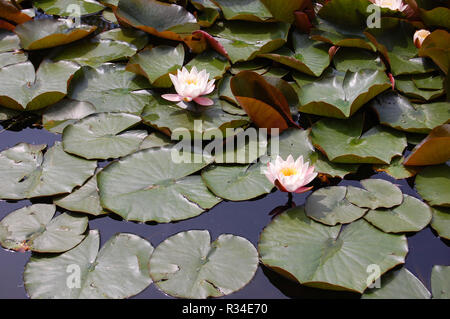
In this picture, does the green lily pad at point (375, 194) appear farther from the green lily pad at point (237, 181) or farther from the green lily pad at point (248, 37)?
the green lily pad at point (248, 37)

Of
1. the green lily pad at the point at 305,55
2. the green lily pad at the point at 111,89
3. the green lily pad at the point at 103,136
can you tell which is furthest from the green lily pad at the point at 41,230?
the green lily pad at the point at 305,55

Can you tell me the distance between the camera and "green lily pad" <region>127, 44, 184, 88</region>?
8.98ft

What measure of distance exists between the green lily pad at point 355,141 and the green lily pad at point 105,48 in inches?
56.2

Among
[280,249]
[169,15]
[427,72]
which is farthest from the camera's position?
[169,15]

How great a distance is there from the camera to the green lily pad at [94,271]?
1.81 m

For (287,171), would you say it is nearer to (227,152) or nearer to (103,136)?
(227,152)

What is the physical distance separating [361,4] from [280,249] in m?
1.87

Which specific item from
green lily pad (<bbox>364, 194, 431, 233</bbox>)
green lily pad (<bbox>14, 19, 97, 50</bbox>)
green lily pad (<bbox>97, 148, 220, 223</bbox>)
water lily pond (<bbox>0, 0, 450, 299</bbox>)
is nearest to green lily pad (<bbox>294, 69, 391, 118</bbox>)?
water lily pond (<bbox>0, 0, 450, 299</bbox>)

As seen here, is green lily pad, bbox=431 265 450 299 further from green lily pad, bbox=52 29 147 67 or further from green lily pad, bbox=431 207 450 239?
green lily pad, bbox=52 29 147 67

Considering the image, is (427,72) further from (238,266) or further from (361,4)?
(238,266)

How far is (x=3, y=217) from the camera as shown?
83.7 inches

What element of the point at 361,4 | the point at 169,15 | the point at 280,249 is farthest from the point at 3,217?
the point at 361,4

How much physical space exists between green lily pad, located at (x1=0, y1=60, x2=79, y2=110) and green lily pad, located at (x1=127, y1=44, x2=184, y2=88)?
16.4 inches

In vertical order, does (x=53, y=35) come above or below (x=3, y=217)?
above
